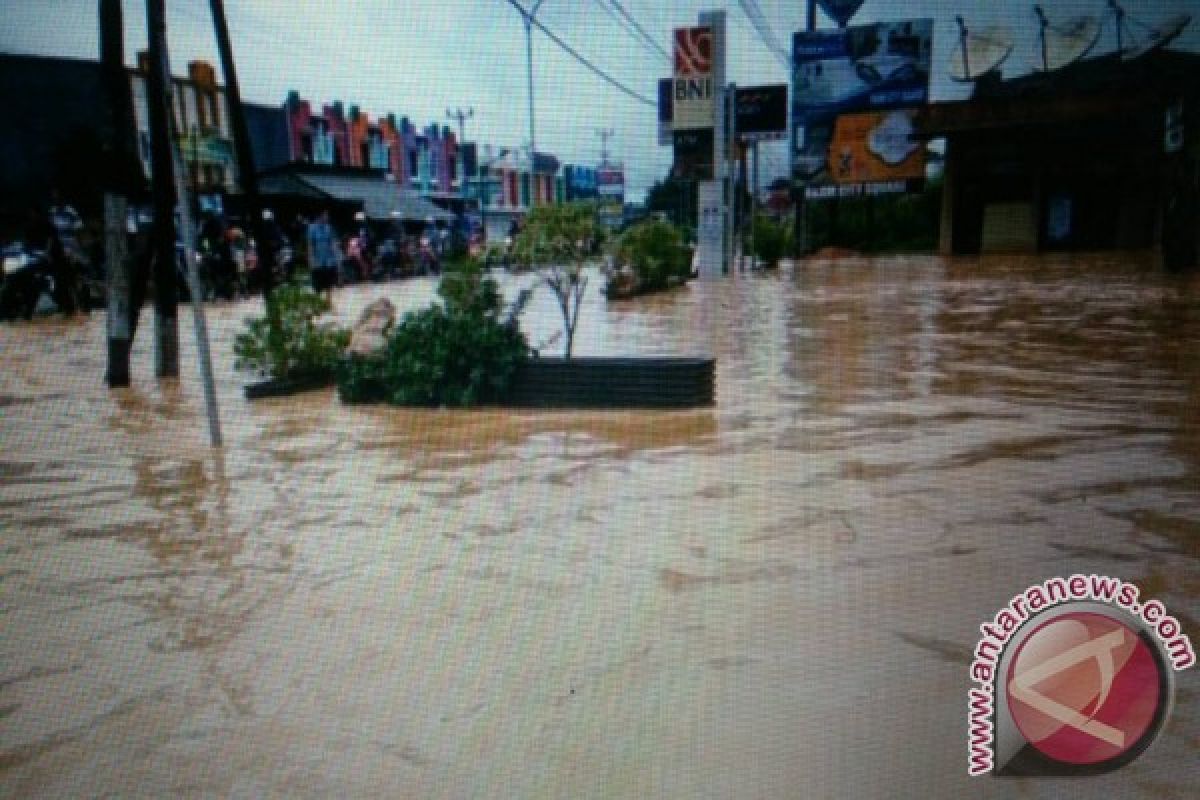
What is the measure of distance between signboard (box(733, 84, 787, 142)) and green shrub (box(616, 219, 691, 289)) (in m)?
4.01

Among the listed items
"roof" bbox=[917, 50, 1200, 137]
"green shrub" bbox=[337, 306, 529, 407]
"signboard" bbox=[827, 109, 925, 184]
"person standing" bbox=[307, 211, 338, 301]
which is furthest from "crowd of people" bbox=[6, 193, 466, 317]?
"signboard" bbox=[827, 109, 925, 184]

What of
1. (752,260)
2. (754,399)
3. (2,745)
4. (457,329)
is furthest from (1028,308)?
(752,260)

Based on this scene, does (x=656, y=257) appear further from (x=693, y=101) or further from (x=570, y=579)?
(x=570, y=579)

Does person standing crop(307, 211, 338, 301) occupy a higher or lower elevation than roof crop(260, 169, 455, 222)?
lower

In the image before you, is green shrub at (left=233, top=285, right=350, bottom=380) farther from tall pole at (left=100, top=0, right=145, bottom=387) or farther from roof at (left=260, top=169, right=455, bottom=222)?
roof at (left=260, top=169, right=455, bottom=222)

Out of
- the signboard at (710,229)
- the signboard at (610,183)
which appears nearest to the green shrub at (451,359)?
the signboard at (610,183)

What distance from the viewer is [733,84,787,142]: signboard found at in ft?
53.7

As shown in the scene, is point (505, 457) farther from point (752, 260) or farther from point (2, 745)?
point (752, 260)

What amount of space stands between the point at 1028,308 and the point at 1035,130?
4805 millimetres

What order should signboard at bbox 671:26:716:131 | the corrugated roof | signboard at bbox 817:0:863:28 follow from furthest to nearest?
1. signboard at bbox 671:26:716:131
2. the corrugated roof
3. signboard at bbox 817:0:863:28

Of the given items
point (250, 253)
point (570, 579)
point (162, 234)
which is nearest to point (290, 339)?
→ point (162, 234)

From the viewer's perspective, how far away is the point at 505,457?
3.74m

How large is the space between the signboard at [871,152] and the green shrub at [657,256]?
8.48 meters

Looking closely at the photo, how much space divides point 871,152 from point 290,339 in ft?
58.5
